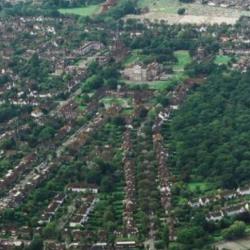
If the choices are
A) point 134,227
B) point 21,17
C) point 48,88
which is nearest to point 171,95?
point 48,88

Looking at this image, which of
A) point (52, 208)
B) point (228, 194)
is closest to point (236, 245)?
point (228, 194)

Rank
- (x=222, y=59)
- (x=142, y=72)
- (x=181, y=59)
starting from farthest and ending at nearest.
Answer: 1. (x=181, y=59)
2. (x=222, y=59)
3. (x=142, y=72)

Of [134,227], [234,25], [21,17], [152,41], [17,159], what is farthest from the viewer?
[21,17]

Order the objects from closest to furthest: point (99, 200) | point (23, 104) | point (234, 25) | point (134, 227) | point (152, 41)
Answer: point (134, 227) < point (99, 200) < point (23, 104) < point (152, 41) < point (234, 25)

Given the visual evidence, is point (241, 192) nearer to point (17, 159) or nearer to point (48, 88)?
point (17, 159)

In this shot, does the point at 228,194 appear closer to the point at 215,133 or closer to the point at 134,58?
the point at 215,133

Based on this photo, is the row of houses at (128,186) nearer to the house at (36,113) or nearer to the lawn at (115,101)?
the lawn at (115,101)

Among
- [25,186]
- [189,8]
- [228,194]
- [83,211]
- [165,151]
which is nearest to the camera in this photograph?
[83,211]
